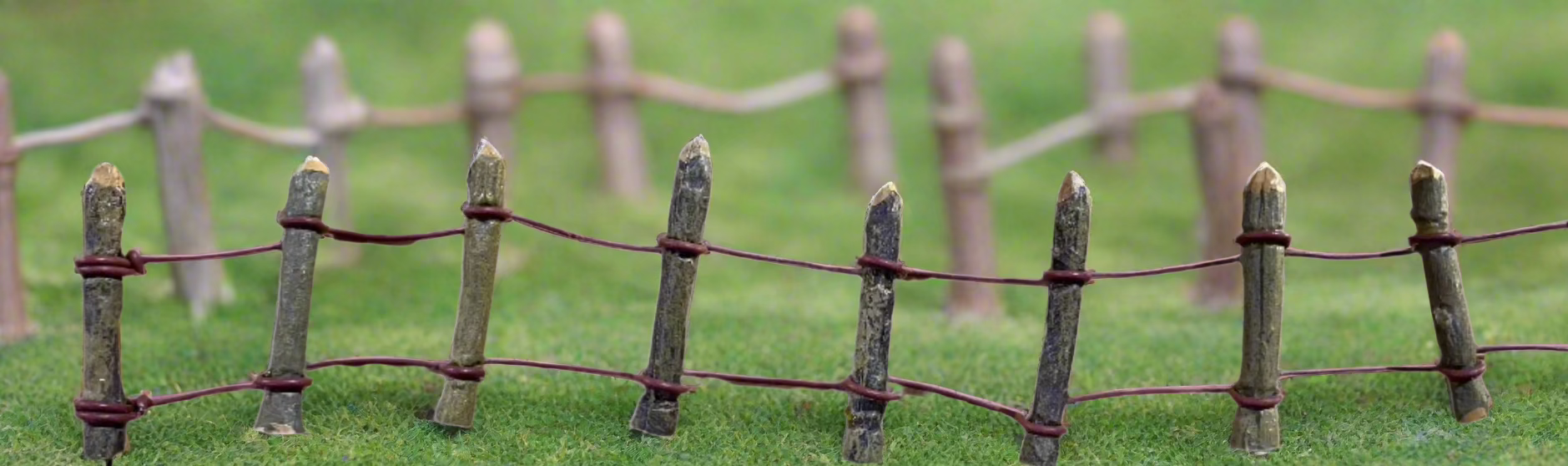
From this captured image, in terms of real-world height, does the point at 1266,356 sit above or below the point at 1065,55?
below

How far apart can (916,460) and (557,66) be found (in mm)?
6114

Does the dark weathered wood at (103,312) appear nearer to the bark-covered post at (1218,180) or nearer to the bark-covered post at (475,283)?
the bark-covered post at (475,283)

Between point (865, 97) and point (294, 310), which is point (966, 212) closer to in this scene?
point (865, 97)

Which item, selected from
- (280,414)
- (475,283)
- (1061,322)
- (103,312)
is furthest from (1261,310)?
(103,312)

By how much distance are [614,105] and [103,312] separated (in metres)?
4.55

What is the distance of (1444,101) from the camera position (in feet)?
25.7

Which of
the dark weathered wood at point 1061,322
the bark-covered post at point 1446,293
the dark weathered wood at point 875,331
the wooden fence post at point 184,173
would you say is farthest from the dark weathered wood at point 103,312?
the bark-covered post at point 1446,293

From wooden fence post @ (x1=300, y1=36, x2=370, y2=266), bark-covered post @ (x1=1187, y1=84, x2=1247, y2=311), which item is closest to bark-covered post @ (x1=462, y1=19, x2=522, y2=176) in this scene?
wooden fence post @ (x1=300, y1=36, x2=370, y2=266)

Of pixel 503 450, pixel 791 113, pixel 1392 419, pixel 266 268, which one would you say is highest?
pixel 791 113

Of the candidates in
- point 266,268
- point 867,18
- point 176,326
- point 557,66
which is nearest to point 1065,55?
point 867,18

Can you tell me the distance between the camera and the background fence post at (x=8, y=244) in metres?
5.39

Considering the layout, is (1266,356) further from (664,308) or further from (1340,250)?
(1340,250)

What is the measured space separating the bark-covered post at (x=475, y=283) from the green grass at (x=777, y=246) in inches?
4.4

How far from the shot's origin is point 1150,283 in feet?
24.8
